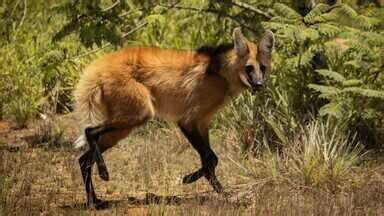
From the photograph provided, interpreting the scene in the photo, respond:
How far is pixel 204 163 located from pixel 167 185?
0.40m

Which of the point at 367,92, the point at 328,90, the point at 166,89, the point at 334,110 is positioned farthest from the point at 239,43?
the point at 367,92

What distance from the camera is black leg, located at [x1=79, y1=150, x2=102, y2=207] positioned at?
6.05 m

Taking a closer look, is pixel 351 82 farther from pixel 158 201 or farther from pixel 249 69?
pixel 158 201

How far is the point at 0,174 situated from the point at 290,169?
2531mm

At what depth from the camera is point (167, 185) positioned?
21.1 ft

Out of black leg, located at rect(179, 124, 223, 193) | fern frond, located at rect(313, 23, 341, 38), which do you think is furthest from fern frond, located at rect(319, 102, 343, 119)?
black leg, located at rect(179, 124, 223, 193)

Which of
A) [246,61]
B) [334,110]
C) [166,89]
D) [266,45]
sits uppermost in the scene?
[266,45]

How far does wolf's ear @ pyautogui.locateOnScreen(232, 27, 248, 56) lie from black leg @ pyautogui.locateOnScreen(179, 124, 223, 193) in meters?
0.83

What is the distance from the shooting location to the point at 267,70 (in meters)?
6.68

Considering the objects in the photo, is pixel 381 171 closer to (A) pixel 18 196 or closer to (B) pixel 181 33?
(A) pixel 18 196

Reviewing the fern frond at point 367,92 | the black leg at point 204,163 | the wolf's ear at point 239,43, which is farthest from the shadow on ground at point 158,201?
the fern frond at point 367,92

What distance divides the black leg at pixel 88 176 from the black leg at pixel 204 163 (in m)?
0.86

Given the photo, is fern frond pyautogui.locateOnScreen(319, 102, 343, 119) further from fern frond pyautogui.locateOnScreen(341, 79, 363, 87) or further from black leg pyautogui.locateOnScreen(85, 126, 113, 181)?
black leg pyautogui.locateOnScreen(85, 126, 113, 181)

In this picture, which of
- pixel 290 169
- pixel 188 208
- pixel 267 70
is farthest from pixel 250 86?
pixel 188 208
